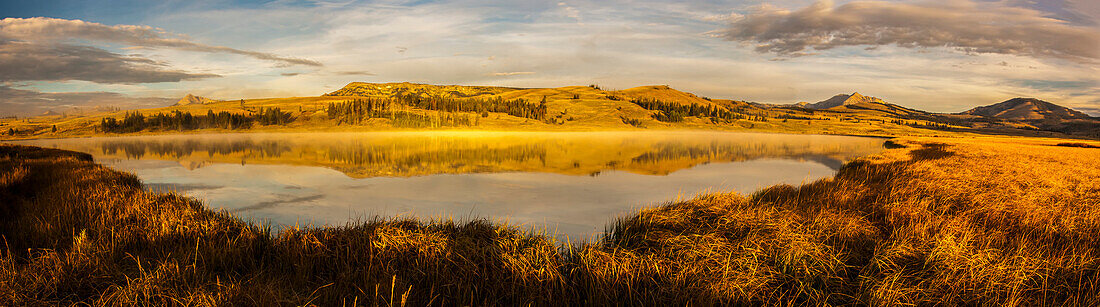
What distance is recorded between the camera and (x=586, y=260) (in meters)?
6.93

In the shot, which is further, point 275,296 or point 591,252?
point 591,252

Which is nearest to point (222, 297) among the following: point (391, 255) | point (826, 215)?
point (391, 255)

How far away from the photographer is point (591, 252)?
23.4 feet

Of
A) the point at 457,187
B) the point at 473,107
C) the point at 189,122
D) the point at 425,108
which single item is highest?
the point at 473,107

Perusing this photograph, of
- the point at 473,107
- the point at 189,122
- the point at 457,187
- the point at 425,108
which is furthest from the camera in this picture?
the point at 473,107

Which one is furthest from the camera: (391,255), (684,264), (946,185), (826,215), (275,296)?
(946,185)

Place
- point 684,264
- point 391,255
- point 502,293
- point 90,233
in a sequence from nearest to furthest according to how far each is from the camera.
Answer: point 502,293
point 684,264
point 391,255
point 90,233

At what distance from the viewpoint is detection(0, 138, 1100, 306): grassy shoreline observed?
235 inches

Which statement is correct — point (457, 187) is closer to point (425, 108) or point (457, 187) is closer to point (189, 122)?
point (425, 108)

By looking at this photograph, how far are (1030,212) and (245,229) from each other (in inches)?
678

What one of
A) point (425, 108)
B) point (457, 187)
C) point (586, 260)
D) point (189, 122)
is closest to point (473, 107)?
point (425, 108)

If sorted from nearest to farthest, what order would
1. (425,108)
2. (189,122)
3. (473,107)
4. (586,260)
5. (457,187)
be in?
(586,260), (457,187), (189,122), (425,108), (473,107)

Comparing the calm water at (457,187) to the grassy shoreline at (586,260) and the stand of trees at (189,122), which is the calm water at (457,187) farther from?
the stand of trees at (189,122)

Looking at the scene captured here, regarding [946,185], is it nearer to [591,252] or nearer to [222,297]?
[591,252]
